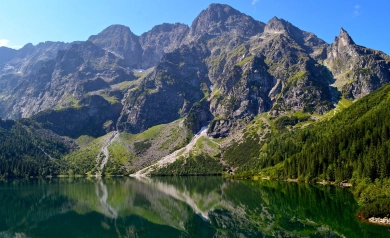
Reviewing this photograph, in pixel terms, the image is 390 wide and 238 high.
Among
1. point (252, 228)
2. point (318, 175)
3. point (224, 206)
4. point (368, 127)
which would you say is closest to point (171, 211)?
point (224, 206)

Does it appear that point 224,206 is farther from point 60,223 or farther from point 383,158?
point 383,158

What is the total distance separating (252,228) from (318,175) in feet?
292

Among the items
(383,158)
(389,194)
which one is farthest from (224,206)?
(383,158)

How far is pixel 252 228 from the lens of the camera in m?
50.1

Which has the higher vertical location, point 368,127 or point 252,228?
point 368,127

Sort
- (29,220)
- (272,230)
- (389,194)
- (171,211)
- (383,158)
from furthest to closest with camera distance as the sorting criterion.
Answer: (383,158) → (171,211) → (29,220) → (389,194) → (272,230)

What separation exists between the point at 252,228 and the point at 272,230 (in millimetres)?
3716

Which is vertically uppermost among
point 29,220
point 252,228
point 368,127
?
point 368,127

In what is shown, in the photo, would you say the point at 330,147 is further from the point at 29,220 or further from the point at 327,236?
the point at 29,220

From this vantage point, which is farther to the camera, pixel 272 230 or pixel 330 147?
pixel 330 147

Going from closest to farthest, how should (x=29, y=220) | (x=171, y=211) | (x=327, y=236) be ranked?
(x=327, y=236)
(x=29, y=220)
(x=171, y=211)

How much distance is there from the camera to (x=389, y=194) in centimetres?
5506

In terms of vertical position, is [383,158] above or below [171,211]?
above

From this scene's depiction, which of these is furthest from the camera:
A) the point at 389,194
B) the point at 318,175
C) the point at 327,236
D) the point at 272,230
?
the point at 318,175
